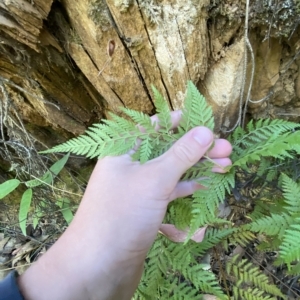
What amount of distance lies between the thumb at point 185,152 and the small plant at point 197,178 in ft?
0.31

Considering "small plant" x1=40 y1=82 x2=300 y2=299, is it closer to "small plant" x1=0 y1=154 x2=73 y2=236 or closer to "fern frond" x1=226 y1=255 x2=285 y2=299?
"fern frond" x1=226 y1=255 x2=285 y2=299

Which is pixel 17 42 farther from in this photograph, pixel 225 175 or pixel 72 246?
pixel 225 175

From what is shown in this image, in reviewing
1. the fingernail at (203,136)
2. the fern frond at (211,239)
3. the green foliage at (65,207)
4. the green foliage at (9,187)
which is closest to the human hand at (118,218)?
the fingernail at (203,136)

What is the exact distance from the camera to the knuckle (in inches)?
56.5

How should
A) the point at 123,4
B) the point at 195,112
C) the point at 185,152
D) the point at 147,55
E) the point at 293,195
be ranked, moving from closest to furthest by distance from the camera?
the point at 185,152 → the point at 195,112 → the point at 293,195 → the point at 123,4 → the point at 147,55

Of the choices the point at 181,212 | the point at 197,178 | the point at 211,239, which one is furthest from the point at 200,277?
the point at 197,178

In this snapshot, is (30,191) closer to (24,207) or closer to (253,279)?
(24,207)

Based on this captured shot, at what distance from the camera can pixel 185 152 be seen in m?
1.43

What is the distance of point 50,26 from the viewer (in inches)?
81.0

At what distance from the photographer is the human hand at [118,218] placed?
4.81ft

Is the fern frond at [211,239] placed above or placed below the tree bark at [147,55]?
below

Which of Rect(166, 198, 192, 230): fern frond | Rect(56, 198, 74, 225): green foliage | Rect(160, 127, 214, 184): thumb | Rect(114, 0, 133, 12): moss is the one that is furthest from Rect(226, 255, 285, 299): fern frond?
Rect(114, 0, 133, 12): moss

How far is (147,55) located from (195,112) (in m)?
0.66

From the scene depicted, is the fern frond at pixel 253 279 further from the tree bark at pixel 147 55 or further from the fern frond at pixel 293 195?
the tree bark at pixel 147 55
